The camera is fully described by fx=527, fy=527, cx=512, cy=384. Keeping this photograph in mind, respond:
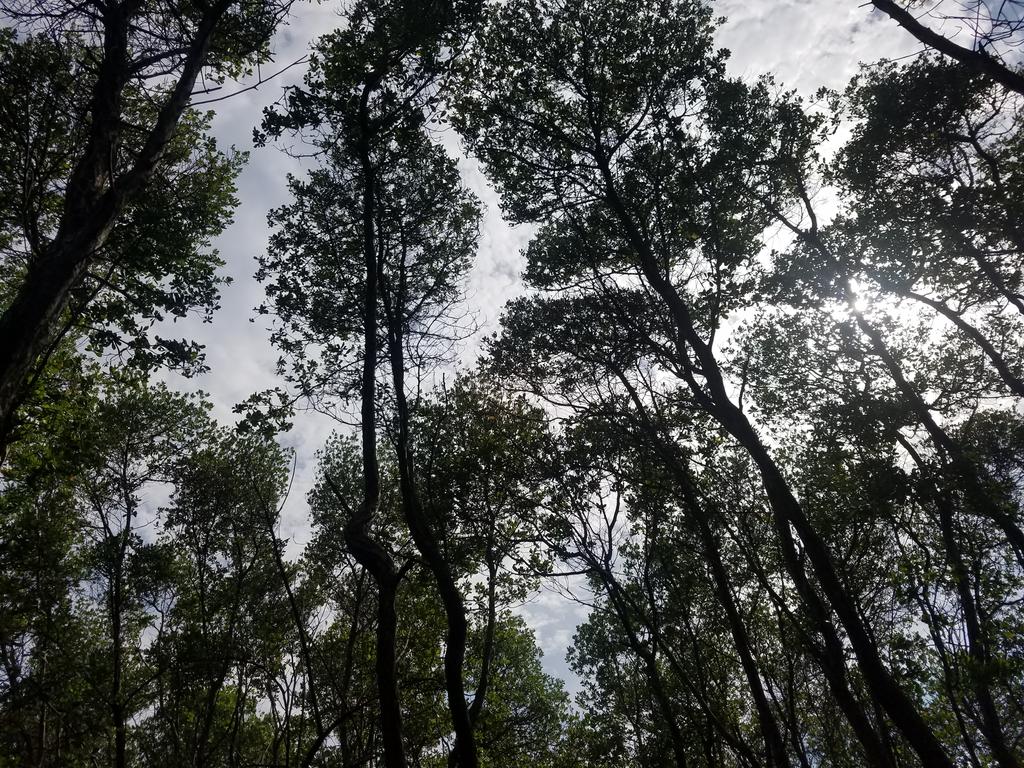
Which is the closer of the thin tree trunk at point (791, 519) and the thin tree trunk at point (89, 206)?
the thin tree trunk at point (89, 206)

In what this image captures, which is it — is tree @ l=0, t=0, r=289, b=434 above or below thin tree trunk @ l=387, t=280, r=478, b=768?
above

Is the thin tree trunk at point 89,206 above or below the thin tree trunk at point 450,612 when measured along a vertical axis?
above

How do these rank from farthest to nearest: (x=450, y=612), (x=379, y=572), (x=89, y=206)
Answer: (x=450, y=612), (x=379, y=572), (x=89, y=206)

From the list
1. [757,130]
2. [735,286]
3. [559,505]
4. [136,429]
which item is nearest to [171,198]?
[136,429]

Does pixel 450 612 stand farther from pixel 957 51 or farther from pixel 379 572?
pixel 957 51

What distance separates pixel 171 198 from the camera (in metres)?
11.8

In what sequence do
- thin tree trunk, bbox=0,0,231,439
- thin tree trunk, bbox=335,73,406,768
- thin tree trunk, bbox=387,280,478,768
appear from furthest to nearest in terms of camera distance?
thin tree trunk, bbox=387,280,478,768 < thin tree trunk, bbox=335,73,406,768 < thin tree trunk, bbox=0,0,231,439

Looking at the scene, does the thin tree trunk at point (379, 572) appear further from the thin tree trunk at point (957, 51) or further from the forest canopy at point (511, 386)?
the thin tree trunk at point (957, 51)

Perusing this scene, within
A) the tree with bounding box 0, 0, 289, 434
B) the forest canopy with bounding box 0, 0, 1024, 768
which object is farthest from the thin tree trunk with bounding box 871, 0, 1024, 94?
the tree with bounding box 0, 0, 289, 434

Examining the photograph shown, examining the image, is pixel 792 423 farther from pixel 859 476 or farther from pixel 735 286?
pixel 735 286

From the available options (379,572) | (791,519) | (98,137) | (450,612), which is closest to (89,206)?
(98,137)

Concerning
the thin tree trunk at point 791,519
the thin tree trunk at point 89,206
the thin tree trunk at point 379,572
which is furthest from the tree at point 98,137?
the thin tree trunk at point 791,519

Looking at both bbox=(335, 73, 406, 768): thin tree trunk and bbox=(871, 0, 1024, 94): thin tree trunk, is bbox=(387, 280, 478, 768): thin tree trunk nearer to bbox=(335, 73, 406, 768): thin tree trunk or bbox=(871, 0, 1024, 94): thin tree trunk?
bbox=(335, 73, 406, 768): thin tree trunk

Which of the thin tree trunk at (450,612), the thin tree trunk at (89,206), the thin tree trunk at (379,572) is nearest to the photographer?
the thin tree trunk at (89,206)
